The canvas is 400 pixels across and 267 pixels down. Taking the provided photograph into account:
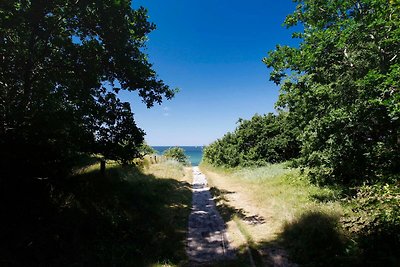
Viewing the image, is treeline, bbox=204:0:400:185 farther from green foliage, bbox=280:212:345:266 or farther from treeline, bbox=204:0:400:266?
green foliage, bbox=280:212:345:266

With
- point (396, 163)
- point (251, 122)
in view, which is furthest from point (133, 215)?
point (251, 122)

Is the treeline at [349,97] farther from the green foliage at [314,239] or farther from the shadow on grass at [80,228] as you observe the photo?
the shadow on grass at [80,228]

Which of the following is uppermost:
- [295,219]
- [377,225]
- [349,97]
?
[349,97]

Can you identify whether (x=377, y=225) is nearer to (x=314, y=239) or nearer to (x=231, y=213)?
(x=314, y=239)

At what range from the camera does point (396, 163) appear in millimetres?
12359

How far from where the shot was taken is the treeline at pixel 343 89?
37.7ft

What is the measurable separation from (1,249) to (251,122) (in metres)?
33.6

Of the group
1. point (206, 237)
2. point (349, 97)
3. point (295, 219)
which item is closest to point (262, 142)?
point (349, 97)

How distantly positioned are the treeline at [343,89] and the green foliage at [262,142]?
54.3 ft

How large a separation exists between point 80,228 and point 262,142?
94.5 ft

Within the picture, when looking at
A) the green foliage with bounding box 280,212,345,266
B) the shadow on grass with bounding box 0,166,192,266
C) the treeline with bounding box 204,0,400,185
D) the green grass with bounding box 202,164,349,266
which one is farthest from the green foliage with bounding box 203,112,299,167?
the shadow on grass with bounding box 0,166,192,266

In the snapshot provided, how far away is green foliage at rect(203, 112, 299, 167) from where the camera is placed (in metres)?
32.8

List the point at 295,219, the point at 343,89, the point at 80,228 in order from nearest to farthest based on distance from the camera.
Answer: the point at 80,228, the point at 295,219, the point at 343,89

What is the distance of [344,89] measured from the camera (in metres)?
12.5
